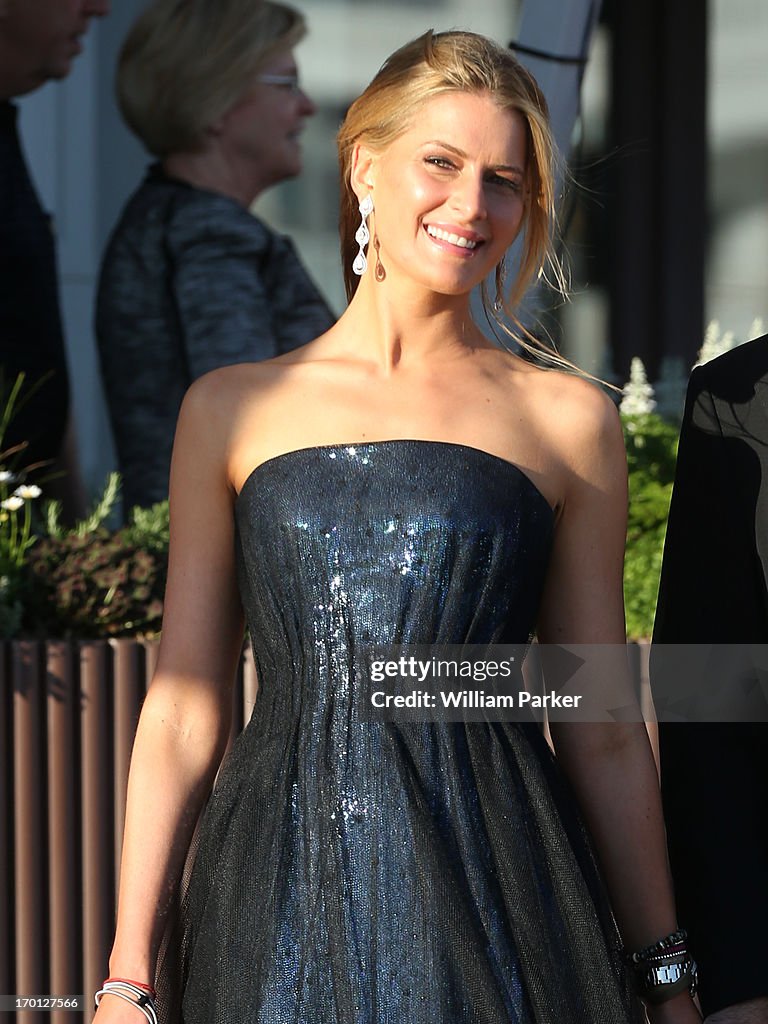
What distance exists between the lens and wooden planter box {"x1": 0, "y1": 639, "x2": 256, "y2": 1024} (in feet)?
10.5

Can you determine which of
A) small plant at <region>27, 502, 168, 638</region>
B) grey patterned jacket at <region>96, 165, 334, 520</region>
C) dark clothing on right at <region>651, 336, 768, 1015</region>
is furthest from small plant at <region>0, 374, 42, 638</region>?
dark clothing on right at <region>651, 336, 768, 1015</region>

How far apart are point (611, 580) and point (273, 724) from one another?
1.58 feet

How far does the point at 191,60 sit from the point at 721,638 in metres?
3.88

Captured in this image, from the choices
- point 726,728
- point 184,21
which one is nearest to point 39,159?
point 184,21

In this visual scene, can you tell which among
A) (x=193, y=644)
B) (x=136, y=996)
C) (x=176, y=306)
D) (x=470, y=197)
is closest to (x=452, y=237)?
(x=470, y=197)

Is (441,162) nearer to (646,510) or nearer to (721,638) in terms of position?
(721,638)

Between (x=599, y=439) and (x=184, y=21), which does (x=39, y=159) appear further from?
(x=599, y=439)

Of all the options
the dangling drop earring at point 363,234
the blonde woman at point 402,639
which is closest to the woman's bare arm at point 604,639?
the blonde woman at point 402,639

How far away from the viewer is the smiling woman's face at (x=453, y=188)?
6.36 ft

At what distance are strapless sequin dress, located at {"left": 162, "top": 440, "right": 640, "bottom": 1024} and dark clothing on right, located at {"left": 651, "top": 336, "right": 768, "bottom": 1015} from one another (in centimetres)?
12

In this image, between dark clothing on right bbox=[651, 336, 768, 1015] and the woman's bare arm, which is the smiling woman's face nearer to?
the woman's bare arm

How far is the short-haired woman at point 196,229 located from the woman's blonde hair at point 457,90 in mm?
3023

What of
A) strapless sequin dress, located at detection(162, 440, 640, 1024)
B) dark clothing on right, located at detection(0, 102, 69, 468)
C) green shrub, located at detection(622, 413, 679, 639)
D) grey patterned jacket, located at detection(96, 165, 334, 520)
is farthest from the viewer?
dark clothing on right, located at detection(0, 102, 69, 468)

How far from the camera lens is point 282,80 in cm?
538
